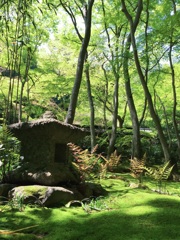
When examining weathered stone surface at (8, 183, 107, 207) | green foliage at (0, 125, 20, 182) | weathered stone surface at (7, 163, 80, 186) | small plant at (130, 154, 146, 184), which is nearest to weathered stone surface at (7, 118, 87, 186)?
weathered stone surface at (7, 163, 80, 186)

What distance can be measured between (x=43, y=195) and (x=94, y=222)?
4.49ft

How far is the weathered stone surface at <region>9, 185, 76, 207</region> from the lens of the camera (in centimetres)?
420

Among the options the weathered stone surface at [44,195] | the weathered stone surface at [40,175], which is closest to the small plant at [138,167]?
the weathered stone surface at [40,175]

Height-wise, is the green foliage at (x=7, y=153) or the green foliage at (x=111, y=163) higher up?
the green foliage at (x=7, y=153)

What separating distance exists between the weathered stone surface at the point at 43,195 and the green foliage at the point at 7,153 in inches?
25.0

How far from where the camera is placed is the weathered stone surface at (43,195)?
4195 millimetres

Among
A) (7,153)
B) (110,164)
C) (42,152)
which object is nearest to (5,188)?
(7,153)

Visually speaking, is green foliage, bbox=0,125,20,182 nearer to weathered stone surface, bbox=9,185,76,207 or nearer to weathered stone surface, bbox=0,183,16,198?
weathered stone surface, bbox=0,183,16,198

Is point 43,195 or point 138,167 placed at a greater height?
point 138,167

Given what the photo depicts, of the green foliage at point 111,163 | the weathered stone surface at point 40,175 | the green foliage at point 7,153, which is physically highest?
the green foliage at point 7,153

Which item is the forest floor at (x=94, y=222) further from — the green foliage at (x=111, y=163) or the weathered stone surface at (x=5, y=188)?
the green foliage at (x=111, y=163)

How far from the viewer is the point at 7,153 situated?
4734 mm

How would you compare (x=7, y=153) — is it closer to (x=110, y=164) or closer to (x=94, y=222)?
(x=94, y=222)

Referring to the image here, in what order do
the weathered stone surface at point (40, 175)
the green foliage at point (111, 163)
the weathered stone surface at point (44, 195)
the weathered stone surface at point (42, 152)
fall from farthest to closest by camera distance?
the green foliage at point (111, 163), the weathered stone surface at point (42, 152), the weathered stone surface at point (40, 175), the weathered stone surface at point (44, 195)
